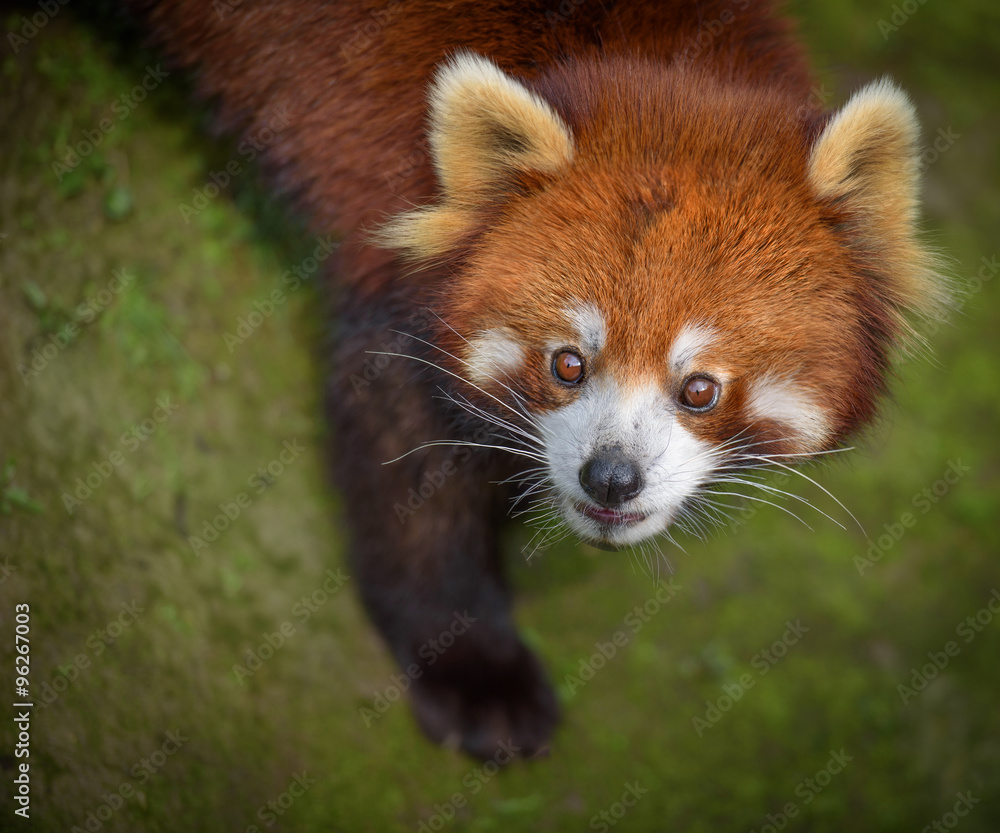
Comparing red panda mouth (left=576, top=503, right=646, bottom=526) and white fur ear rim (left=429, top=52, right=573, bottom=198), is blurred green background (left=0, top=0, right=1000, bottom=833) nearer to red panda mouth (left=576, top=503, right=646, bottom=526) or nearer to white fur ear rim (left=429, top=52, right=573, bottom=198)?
red panda mouth (left=576, top=503, right=646, bottom=526)

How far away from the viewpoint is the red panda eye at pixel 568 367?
7.05 ft

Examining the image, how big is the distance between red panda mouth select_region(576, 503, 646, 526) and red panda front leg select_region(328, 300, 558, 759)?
57 centimetres

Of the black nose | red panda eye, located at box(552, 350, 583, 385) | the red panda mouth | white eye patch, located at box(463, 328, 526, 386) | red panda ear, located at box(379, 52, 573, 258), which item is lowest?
the red panda mouth

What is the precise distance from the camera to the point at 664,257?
2.05 metres

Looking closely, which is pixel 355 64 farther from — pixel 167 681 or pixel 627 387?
pixel 167 681

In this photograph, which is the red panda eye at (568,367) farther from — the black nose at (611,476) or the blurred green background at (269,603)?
the blurred green background at (269,603)

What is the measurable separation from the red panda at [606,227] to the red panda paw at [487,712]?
2.74ft

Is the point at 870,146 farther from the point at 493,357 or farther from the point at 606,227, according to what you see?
the point at 493,357

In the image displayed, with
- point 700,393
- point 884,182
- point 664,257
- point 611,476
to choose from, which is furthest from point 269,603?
point 884,182

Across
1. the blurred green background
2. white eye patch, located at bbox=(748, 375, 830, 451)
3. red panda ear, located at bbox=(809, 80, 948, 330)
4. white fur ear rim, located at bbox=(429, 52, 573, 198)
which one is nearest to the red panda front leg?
the blurred green background

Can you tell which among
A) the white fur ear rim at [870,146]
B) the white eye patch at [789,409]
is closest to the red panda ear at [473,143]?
the white fur ear rim at [870,146]

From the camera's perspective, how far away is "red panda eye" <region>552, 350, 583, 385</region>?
7.05 ft

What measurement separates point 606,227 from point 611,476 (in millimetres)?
615

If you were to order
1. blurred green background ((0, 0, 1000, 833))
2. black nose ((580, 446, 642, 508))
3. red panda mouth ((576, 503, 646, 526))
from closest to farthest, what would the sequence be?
black nose ((580, 446, 642, 508)), red panda mouth ((576, 503, 646, 526)), blurred green background ((0, 0, 1000, 833))
